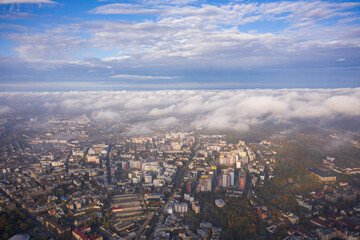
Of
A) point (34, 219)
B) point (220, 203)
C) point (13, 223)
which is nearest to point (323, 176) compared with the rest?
point (220, 203)

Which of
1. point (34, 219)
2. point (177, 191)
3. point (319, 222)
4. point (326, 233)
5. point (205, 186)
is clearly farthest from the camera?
point (205, 186)

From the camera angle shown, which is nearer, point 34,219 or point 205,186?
point 34,219

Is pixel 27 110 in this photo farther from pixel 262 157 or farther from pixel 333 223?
pixel 333 223

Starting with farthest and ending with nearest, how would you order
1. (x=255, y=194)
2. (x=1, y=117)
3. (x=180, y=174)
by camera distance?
(x=1, y=117)
(x=180, y=174)
(x=255, y=194)

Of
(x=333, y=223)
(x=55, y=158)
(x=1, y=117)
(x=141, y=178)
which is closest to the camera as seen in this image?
(x=333, y=223)

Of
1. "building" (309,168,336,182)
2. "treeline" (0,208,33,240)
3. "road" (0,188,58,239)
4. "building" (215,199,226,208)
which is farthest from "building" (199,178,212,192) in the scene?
"treeline" (0,208,33,240)

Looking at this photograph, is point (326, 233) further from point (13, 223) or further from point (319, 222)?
point (13, 223)

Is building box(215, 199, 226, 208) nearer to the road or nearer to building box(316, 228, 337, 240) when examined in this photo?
building box(316, 228, 337, 240)

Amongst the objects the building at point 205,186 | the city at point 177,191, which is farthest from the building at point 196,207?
the building at point 205,186

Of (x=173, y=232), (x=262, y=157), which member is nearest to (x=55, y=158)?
(x=173, y=232)

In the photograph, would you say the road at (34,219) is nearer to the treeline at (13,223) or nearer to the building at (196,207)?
the treeline at (13,223)

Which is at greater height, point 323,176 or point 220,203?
point 323,176
